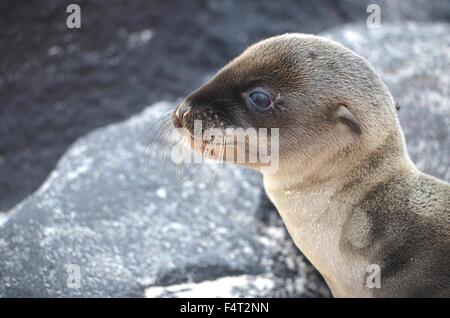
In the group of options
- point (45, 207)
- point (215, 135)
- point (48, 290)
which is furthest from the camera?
point (45, 207)

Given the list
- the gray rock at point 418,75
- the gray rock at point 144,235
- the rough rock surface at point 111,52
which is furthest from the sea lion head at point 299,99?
the rough rock surface at point 111,52

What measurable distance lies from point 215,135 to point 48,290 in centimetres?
124

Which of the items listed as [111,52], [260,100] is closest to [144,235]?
[260,100]

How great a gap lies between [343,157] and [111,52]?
3.52 m

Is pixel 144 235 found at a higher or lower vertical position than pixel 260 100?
lower

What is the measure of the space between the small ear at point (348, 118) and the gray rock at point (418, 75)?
1.31 m

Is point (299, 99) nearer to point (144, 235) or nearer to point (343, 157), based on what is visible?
point (343, 157)

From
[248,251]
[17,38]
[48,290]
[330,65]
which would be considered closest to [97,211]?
[48,290]

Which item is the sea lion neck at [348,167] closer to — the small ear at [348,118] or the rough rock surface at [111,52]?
the small ear at [348,118]

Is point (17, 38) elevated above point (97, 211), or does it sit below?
above

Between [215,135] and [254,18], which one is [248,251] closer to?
[215,135]

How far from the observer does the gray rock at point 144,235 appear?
3746 millimetres

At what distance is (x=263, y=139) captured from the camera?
3.25m

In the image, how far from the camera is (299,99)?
322cm
